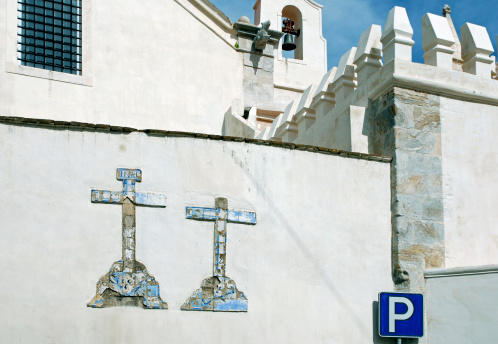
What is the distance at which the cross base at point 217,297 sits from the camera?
9672 millimetres

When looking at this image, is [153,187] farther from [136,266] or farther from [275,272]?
[275,272]

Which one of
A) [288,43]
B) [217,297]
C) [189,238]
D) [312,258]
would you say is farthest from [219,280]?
[288,43]

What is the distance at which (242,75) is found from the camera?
20516 mm

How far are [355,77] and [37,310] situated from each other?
Answer: 659cm

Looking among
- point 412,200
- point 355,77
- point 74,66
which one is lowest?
point 412,200

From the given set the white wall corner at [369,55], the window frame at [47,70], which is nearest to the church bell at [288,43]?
the window frame at [47,70]

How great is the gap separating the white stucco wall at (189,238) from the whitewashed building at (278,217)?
0.02m

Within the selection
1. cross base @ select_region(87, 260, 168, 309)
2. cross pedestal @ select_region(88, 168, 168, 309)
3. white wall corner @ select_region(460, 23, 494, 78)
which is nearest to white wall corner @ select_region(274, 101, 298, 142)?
white wall corner @ select_region(460, 23, 494, 78)

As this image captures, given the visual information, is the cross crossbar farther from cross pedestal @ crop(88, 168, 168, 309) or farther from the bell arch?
the bell arch

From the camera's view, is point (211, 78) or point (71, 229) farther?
point (211, 78)

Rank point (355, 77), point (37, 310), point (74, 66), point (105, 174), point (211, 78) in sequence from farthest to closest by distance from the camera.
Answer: point (211, 78) → point (74, 66) → point (355, 77) → point (105, 174) → point (37, 310)

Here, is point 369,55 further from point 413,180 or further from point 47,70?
point 47,70

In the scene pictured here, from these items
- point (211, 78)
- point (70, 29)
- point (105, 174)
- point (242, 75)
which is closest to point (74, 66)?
point (70, 29)

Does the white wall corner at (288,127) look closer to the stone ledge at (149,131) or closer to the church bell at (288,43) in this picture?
the stone ledge at (149,131)
